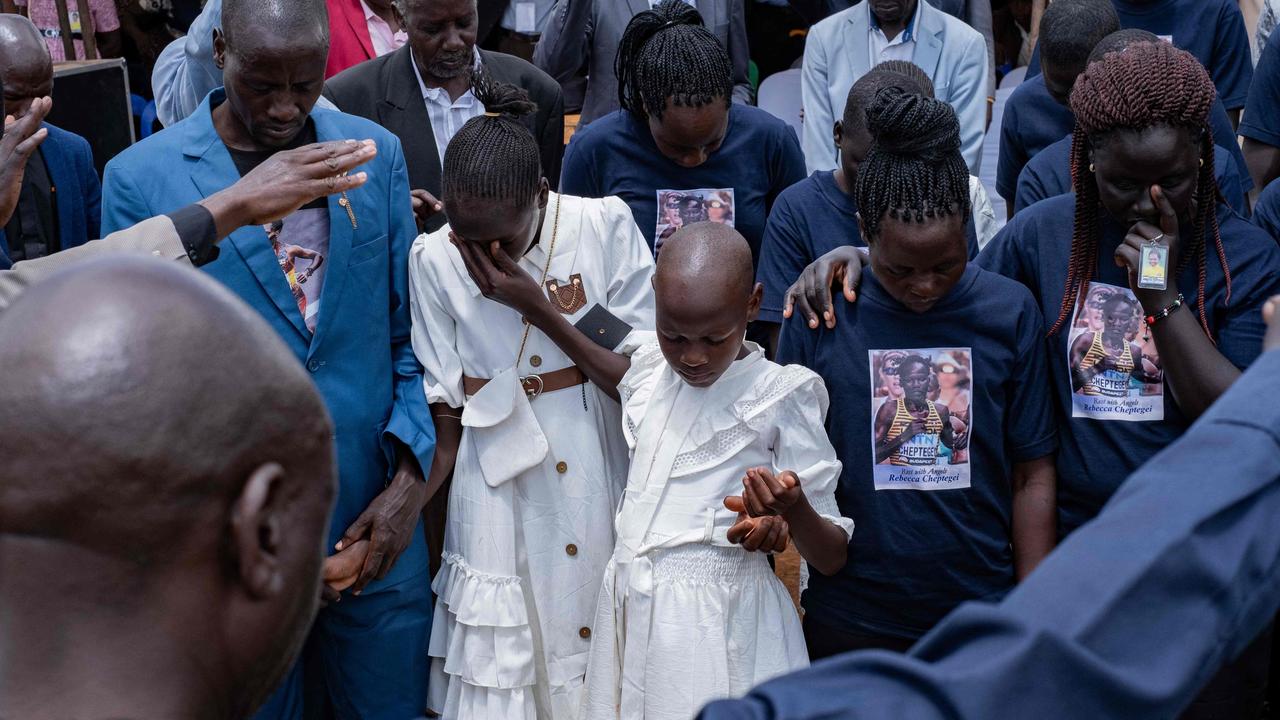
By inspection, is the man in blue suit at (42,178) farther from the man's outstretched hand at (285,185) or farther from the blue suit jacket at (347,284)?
the man's outstretched hand at (285,185)

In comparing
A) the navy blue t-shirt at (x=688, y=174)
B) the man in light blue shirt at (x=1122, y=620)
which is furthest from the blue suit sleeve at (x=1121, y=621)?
the navy blue t-shirt at (x=688, y=174)

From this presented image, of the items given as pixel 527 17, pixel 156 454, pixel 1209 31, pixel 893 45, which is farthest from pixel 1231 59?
pixel 156 454

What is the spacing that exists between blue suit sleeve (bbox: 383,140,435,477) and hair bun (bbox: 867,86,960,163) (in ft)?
3.85

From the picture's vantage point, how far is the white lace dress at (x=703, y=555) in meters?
2.91

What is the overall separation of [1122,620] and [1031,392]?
2.02 metres

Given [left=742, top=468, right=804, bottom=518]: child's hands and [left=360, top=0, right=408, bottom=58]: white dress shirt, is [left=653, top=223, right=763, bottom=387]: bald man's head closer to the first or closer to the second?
[left=742, top=468, right=804, bottom=518]: child's hands

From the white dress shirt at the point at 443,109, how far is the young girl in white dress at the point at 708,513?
4.86 feet

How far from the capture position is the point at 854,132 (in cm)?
367

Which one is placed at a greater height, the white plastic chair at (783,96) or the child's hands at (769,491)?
the child's hands at (769,491)

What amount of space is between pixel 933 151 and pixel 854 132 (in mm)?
646

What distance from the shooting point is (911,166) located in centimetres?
301

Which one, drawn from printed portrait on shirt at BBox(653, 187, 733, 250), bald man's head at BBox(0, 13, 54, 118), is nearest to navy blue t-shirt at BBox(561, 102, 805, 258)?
printed portrait on shirt at BBox(653, 187, 733, 250)

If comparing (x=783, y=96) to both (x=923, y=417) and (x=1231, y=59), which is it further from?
(x=923, y=417)

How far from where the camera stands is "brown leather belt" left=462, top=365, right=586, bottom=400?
10.9 ft
